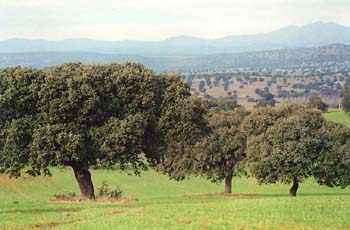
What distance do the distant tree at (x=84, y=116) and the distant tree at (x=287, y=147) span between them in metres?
14.5

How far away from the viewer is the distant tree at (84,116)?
36344 mm

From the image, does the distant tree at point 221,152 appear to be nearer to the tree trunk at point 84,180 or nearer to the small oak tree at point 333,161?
the small oak tree at point 333,161

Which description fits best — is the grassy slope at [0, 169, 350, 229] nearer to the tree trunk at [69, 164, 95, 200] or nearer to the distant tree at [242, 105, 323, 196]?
the tree trunk at [69, 164, 95, 200]

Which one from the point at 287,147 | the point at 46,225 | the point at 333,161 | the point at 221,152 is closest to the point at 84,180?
the point at 46,225

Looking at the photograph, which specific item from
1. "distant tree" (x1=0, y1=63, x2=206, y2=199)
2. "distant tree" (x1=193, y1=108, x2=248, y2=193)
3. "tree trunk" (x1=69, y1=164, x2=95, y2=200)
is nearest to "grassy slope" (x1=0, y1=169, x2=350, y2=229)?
"distant tree" (x1=0, y1=63, x2=206, y2=199)

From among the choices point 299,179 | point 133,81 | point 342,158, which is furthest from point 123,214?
point 342,158

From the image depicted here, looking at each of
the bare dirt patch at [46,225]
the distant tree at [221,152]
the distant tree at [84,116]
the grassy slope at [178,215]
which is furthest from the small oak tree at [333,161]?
the bare dirt patch at [46,225]

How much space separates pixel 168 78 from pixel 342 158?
21143 mm

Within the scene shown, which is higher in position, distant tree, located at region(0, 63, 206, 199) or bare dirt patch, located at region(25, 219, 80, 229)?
distant tree, located at region(0, 63, 206, 199)

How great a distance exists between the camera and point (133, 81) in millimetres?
38656

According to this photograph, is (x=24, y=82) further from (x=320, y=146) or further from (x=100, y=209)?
(x=320, y=146)

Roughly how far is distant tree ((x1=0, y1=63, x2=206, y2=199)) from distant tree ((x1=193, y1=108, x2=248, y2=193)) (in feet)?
52.7

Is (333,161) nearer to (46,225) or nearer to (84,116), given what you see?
(84,116)

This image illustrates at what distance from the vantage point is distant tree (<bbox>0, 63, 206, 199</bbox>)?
3634 cm
